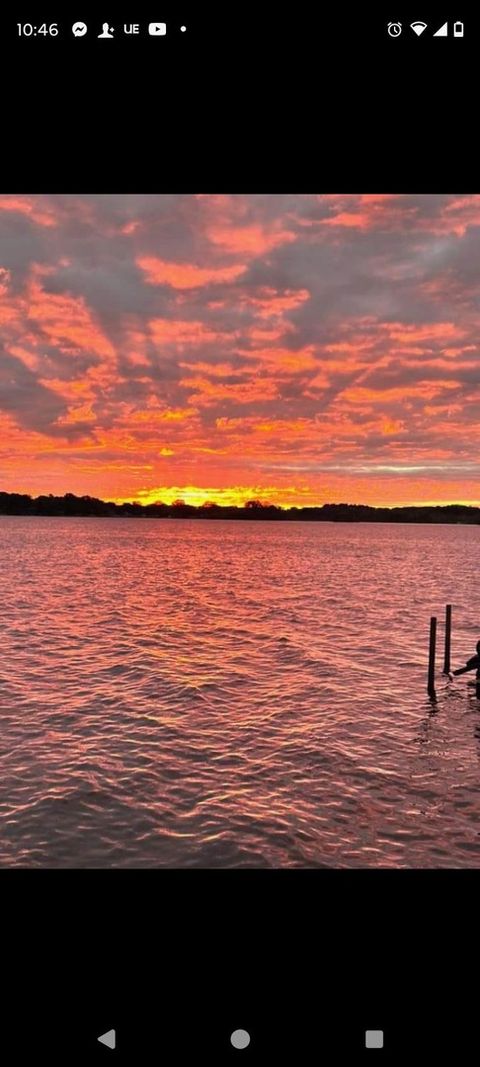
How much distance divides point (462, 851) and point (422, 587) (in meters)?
58.4

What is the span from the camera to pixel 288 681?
2614 centimetres

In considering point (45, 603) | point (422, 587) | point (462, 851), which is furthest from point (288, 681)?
point (422, 587)

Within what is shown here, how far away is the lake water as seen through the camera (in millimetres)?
12609

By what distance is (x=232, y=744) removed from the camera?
1833 cm

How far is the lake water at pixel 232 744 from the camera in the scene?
41.4ft
